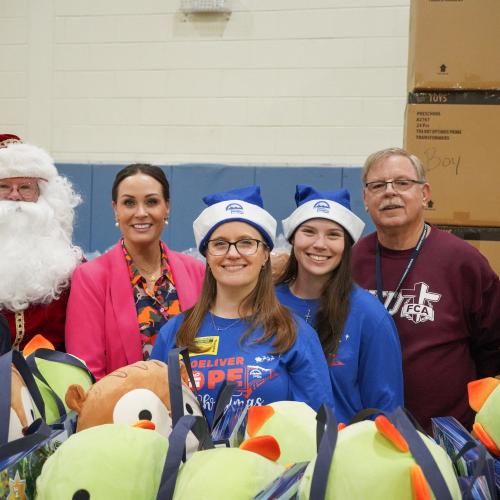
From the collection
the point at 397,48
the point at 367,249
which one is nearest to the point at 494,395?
the point at 367,249

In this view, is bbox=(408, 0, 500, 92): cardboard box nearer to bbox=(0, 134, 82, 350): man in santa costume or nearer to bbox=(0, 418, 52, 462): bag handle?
bbox=(0, 134, 82, 350): man in santa costume

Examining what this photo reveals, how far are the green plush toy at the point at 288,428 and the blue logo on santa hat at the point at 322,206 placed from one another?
34.9 inches

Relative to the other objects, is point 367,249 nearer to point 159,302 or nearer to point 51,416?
point 159,302

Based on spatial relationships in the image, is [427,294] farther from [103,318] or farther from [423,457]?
[423,457]

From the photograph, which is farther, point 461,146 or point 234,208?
point 461,146

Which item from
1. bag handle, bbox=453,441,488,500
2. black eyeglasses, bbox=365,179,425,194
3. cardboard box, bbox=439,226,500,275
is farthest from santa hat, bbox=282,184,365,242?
bag handle, bbox=453,441,488,500

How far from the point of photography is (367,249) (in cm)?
228

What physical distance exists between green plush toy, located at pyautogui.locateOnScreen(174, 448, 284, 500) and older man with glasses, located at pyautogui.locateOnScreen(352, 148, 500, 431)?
3.80ft

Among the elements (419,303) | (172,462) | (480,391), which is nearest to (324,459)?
(172,462)

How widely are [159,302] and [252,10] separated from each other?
2.53 meters

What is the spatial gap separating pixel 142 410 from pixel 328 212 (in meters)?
0.94

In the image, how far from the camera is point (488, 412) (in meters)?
1.18

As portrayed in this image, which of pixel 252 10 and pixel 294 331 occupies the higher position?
pixel 252 10

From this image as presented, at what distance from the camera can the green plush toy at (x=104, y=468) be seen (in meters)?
0.99
